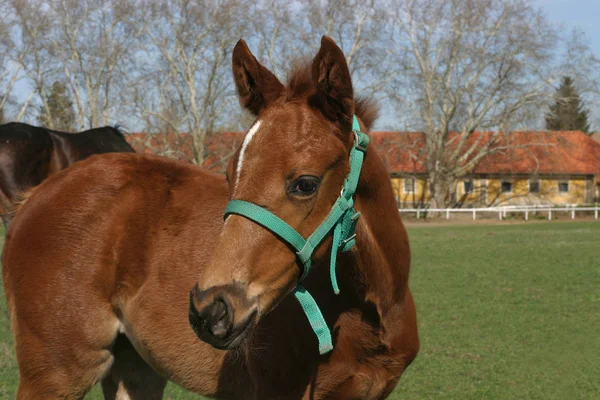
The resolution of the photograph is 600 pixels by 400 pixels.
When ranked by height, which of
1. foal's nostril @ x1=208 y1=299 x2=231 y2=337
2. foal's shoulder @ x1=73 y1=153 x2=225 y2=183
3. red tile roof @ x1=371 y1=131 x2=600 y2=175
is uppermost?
red tile roof @ x1=371 y1=131 x2=600 y2=175

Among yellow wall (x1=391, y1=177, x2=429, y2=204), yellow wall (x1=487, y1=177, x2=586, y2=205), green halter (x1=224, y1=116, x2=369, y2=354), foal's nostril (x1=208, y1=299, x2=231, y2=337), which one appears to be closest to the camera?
foal's nostril (x1=208, y1=299, x2=231, y2=337)

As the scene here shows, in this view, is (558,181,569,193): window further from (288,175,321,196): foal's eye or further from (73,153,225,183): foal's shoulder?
(288,175,321,196): foal's eye

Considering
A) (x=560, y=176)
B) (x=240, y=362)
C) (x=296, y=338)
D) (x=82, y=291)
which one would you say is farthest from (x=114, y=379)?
(x=560, y=176)

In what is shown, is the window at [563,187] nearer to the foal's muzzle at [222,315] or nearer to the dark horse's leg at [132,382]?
the dark horse's leg at [132,382]

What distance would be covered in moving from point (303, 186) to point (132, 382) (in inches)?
95.9

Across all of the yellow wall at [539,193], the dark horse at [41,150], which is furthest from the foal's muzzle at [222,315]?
the yellow wall at [539,193]

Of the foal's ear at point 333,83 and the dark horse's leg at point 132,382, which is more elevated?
the foal's ear at point 333,83

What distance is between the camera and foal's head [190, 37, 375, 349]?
226 centimetres

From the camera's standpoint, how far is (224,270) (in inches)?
90.5

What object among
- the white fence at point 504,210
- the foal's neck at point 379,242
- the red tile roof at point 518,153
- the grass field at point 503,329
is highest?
the red tile roof at point 518,153

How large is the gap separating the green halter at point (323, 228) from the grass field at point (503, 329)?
145 inches

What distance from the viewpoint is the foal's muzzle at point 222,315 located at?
2.21m

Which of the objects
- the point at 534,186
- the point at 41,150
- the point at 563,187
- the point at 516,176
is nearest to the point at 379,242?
the point at 41,150

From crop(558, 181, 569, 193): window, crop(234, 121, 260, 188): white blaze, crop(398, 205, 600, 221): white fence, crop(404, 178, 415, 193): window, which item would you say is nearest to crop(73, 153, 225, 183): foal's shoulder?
crop(234, 121, 260, 188): white blaze
